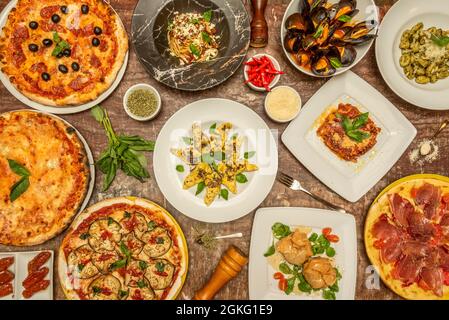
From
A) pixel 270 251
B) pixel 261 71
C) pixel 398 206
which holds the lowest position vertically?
pixel 270 251

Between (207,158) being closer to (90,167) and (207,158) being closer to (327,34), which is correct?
(90,167)

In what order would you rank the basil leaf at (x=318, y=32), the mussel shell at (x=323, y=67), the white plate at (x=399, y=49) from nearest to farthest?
the basil leaf at (x=318, y=32) → the mussel shell at (x=323, y=67) → the white plate at (x=399, y=49)

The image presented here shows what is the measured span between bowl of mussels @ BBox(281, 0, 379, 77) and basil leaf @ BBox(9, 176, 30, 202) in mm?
2055

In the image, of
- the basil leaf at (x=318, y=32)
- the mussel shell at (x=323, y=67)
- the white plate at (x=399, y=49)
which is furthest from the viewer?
the white plate at (x=399, y=49)

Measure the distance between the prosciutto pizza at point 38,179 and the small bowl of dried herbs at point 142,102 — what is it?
468 millimetres

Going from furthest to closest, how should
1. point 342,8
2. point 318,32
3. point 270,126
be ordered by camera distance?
point 270,126 → point 342,8 → point 318,32

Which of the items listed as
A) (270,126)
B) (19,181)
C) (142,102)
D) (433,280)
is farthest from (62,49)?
(433,280)

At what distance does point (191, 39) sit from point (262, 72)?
0.58 metres

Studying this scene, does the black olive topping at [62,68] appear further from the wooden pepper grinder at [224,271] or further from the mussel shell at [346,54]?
the mussel shell at [346,54]

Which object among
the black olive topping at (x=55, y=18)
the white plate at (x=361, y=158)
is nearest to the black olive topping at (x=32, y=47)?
the black olive topping at (x=55, y=18)

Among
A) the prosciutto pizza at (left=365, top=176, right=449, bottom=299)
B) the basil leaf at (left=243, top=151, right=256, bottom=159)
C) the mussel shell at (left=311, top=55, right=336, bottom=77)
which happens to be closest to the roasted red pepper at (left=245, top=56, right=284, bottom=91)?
the mussel shell at (left=311, top=55, right=336, bottom=77)

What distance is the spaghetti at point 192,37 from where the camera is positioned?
281 cm

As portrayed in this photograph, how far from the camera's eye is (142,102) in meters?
2.77

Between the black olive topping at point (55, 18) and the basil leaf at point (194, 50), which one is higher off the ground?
the black olive topping at point (55, 18)
